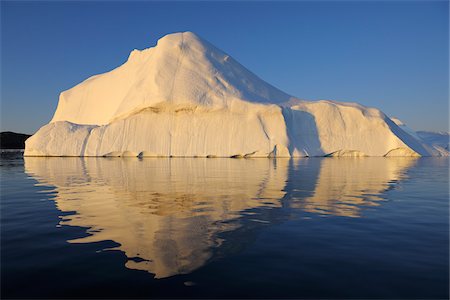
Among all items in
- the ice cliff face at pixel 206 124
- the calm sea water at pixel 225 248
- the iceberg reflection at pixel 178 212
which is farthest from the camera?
the ice cliff face at pixel 206 124

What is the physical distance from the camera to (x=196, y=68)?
49.5 m

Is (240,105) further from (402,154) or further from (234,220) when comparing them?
(234,220)

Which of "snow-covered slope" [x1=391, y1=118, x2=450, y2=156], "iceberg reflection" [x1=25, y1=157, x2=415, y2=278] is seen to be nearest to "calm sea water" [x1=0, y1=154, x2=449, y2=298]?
"iceberg reflection" [x1=25, y1=157, x2=415, y2=278]

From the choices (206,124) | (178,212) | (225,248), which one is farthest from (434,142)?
(225,248)

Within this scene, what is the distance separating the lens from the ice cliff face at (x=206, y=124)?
145 feet

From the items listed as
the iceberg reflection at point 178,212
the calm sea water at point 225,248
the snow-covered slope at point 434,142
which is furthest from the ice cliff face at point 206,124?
the calm sea water at point 225,248

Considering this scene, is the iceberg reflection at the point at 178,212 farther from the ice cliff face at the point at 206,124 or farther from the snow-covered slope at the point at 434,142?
the snow-covered slope at the point at 434,142

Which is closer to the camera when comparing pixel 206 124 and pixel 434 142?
pixel 206 124

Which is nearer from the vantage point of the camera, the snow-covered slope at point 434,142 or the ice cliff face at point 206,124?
the ice cliff face at point 206,124

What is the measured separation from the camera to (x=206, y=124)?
45.8 m

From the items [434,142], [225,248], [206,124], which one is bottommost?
[225,248]

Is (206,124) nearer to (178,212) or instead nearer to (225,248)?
(178,212)

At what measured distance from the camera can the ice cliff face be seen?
44.3 meters

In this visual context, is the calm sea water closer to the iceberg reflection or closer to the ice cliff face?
the iceberg reflection
